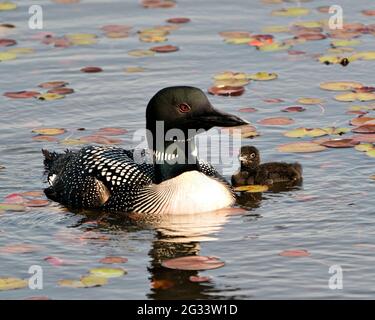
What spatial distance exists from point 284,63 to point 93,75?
6.85ft

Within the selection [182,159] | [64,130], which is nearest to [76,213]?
[182,159]

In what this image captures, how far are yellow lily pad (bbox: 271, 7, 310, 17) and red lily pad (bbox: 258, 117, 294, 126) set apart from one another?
313 centimetres

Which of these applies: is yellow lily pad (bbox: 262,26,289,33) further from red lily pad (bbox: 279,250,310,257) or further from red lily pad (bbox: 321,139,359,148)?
red lily pad (bbox: 279,250,310,257)

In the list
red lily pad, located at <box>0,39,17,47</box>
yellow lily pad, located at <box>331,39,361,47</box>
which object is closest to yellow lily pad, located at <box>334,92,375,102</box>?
yellow lily pad, located at <box>331,39,361,47</box>

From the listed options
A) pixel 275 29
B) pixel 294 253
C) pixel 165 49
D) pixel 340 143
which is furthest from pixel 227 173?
pixel 275 29

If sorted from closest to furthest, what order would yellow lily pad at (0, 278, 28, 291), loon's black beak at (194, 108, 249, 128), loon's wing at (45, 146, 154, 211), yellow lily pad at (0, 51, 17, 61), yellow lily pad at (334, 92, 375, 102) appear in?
yellow lily pad at (0, 278, 28, 291), loon's black beak at (194, 108, 249, 128), loon's wing at (45, 146, 154, 211), yellow lily pad at (334, 92, 375, 102), yellow lily pad at (0, 51, 17, 61)

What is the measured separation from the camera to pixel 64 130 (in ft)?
39.4

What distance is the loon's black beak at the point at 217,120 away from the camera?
33.0ft

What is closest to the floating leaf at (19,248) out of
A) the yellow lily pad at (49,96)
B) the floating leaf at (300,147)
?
the floating leaf at (300,147)

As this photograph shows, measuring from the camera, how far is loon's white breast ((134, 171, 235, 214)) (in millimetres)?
10227

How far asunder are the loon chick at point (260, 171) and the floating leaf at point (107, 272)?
7.67 feet

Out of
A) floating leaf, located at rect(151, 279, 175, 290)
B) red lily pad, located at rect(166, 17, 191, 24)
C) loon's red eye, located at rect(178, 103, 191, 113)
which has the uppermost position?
red lily pad, located at rect(166, 17, 191, 24)

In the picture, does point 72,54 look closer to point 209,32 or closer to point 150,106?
point 209,32

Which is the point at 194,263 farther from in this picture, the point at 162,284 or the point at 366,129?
the point at 366,129
